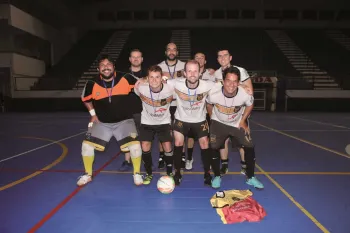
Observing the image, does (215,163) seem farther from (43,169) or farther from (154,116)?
(43,169)

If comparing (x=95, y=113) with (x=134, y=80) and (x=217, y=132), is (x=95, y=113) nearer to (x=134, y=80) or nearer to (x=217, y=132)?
(x=134, y=80)

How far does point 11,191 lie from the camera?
4.07 m

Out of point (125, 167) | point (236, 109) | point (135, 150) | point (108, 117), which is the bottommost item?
point (125, 167)

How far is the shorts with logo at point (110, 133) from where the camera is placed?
4.38 meters

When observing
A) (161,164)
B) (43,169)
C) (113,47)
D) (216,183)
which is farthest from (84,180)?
(113,47)

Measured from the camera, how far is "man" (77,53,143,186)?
4.38 metres

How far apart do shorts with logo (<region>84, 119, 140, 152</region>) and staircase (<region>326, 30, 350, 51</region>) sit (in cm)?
2745

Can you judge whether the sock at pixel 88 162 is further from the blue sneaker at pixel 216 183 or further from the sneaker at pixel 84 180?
the blue sneaker at pixel 216 183

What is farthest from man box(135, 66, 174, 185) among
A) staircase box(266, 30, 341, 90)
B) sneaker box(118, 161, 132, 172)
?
staircase box(266, 30, 341, 90)

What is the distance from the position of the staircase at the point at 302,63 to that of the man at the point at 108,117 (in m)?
19.6

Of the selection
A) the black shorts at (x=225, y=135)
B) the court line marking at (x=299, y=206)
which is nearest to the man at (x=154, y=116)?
the black shorts at (x=225, y=135)

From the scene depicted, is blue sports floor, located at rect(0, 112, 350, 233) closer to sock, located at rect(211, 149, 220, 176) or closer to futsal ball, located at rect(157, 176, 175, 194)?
futsal ball, located at rect(157, 176, 175, 194)

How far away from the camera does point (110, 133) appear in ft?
14.8

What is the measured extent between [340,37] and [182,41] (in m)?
15.0
